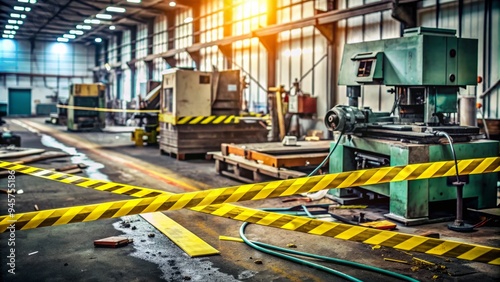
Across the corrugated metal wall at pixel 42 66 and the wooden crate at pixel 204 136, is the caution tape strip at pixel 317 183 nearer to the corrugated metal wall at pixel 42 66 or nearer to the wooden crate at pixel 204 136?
the wooden crate at pixel 204 136

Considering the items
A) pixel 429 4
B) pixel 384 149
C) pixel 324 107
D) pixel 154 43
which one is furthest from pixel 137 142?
pixel 154 43

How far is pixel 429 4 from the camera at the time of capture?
928 centimetres

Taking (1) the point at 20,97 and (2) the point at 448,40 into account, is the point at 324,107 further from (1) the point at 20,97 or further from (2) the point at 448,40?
(1) the point at 20,97

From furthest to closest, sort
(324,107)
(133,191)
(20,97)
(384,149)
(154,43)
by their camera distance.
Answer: (20,97) → (154,43) → (324,107) → (384,149) → (133,191)

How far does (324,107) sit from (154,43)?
49.9 ft

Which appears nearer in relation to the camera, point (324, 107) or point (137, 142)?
point (324, 107)

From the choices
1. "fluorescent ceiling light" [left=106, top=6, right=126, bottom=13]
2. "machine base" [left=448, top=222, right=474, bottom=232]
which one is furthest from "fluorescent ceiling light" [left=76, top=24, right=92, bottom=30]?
"machine base" [left=448, top=222, right=474, bottom=232]

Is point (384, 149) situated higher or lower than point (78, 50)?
lower

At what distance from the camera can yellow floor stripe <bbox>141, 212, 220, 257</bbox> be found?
3.99m

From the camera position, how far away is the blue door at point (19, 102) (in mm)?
34844

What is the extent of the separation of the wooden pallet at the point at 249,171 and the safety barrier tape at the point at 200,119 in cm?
205

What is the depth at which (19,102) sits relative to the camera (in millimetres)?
35062

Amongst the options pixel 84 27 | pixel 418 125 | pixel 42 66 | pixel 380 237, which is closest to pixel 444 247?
pixel 380 237

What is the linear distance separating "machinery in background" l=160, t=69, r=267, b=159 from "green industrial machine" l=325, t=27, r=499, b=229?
5066 mm
